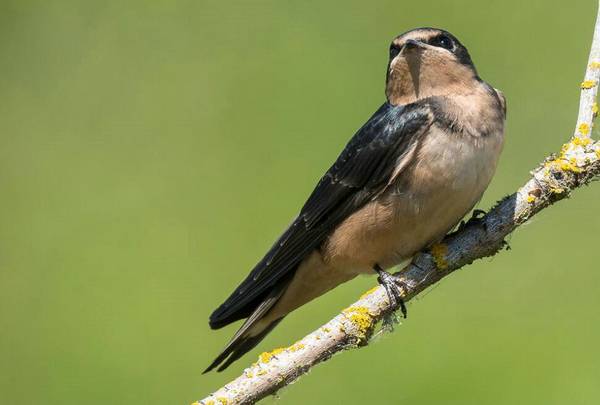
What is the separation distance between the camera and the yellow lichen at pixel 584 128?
5496 millimetres

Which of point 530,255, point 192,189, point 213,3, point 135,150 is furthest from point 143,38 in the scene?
point 530,255

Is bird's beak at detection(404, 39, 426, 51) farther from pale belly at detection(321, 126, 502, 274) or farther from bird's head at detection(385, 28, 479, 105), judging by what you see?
pale belly at detection(321, 126, 502, 274)

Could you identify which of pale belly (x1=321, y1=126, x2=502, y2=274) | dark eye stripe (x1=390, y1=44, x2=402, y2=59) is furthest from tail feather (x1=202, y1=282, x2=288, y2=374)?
dark eye stripe (x1=390, y1=44, x2=402, y2=59)

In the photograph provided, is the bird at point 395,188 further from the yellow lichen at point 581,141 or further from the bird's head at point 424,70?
the yellow lichen at point 581,141

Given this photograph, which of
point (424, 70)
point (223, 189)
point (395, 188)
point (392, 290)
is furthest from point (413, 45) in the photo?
point (223, 189)

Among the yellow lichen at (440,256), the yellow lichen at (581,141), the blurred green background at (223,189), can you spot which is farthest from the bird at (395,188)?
the blurred green background at (223,189)

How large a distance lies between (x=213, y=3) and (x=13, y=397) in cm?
392

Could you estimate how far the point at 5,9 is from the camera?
11.0 meters

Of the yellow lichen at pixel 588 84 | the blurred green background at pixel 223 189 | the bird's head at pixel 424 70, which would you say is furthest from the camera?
the blurred green background at pixel 223 189

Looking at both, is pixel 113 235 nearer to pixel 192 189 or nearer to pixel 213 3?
pixel 192 189

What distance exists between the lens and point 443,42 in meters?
6.21

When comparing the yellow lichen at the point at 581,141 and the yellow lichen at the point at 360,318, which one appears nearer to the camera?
the yellow lichen at the point at 360,318

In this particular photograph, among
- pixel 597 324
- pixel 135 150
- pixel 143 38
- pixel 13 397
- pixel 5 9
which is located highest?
pixel 5 9

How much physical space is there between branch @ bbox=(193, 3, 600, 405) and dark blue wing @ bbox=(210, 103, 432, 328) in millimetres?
461
